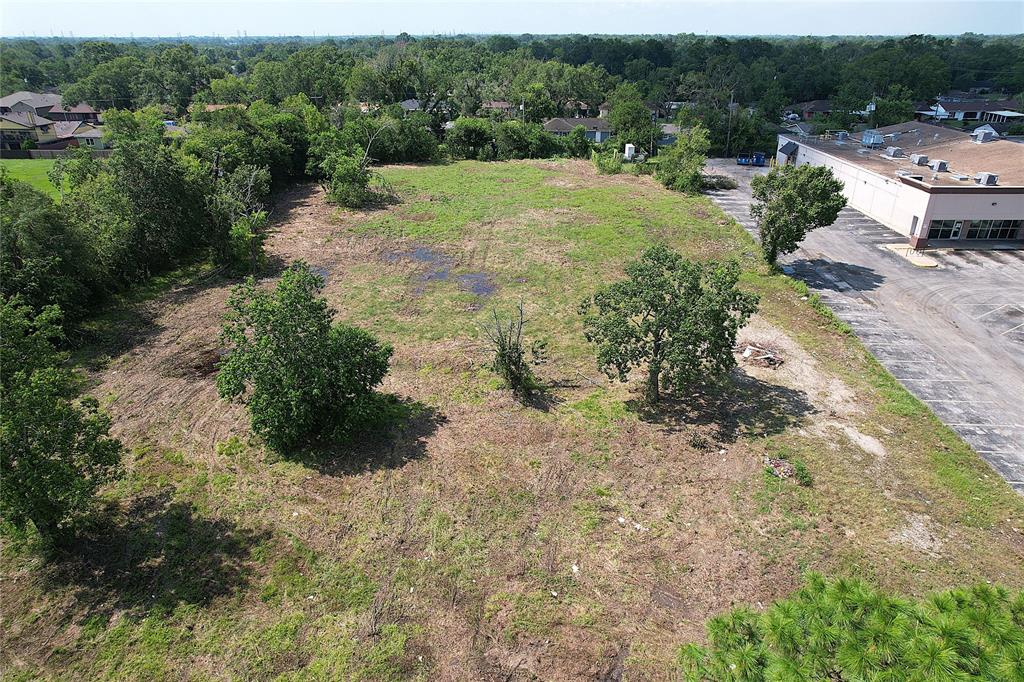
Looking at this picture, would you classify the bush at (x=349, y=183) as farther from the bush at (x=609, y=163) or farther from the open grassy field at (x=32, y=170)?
the bush at (x=609, y=163)

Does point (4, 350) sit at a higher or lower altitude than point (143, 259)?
higher

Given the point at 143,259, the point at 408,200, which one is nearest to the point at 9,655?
the point at 143,259

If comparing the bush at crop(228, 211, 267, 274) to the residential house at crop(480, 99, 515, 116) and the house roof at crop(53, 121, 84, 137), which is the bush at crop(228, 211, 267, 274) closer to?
the house roof at crop(53, 121, 84, 137)

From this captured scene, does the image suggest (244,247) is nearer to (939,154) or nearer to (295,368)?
(295,368)

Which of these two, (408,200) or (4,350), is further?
(408,200)

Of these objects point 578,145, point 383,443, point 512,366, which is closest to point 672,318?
point 512,366

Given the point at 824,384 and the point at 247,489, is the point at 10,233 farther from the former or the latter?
the point at 824,384
